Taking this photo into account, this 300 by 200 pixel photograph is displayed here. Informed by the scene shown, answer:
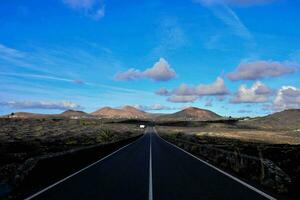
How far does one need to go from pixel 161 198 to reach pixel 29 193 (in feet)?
13.6

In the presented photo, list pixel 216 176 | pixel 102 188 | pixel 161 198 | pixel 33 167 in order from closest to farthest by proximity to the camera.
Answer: pixel 161 198 < pixel 102 188 < pixel 33 167 < pixel 216 176

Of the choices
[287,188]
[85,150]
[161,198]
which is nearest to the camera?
[161,198]

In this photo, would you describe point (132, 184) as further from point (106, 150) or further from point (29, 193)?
point (106, 150)

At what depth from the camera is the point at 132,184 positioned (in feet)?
49.5

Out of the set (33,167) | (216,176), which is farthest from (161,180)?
(33,167)

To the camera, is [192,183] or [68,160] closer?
[192,183]

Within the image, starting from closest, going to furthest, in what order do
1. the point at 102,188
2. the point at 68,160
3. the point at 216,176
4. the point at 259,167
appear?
the point at 102,188 → the point at 259,167 → the point at 216,176 → the point at 68,160

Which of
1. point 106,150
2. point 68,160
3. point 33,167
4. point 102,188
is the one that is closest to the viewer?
point 102,188

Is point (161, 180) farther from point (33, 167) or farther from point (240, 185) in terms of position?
point (33, 167)

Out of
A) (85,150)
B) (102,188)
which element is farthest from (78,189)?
(85,150)

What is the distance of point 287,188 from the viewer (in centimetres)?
1275

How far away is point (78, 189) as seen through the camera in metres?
13.5

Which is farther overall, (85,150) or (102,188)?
(85,150)

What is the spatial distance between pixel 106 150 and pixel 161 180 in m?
20.0
